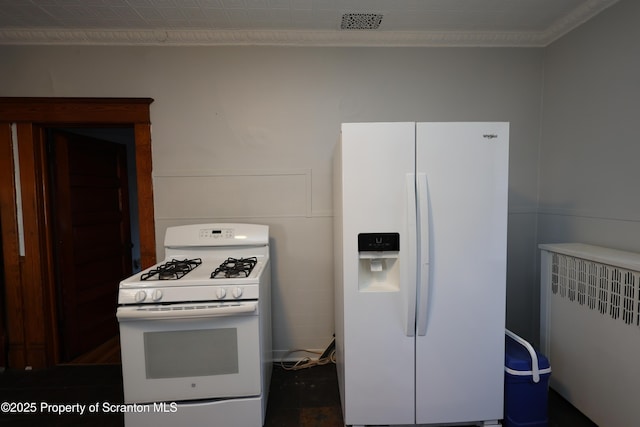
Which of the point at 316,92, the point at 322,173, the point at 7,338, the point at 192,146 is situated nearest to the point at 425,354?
the point at 322,173

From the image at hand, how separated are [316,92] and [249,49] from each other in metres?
0.60

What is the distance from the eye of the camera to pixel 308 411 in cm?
174

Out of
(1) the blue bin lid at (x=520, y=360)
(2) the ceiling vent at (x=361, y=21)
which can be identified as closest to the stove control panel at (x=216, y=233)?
(2) the ceiling vent at (x=361, y=21)

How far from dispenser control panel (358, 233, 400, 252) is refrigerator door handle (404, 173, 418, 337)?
7cm


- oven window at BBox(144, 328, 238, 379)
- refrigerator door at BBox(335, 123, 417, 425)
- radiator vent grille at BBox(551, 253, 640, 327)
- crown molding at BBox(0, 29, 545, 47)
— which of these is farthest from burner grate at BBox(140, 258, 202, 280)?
radiator vent grille at BBox(551, 253, 640, 327)

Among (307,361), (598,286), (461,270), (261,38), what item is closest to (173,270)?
(307,361)

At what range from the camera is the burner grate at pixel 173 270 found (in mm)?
1533

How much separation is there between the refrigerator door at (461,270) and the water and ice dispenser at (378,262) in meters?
0.14

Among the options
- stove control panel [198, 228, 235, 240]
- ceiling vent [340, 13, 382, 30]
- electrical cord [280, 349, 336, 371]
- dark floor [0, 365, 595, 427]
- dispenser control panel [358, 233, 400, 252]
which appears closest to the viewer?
dispenser control panel [358, 233, 400, 252]

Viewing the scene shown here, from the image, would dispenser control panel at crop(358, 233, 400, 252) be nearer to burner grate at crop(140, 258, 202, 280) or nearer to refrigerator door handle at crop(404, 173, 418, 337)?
refrigerator door handle at crop(404, 173, 418, 337)

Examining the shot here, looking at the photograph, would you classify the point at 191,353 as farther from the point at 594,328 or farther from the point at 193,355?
the point at 594,328

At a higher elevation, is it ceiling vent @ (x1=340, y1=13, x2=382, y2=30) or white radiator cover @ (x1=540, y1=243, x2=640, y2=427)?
ceiling vent @ (x1=340, y1=13, x2=382, y2=30)

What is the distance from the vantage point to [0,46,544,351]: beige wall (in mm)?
2105

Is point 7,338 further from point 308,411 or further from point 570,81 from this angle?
point 570,81
